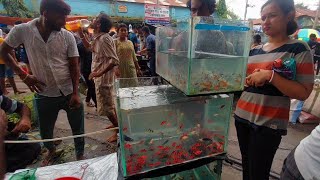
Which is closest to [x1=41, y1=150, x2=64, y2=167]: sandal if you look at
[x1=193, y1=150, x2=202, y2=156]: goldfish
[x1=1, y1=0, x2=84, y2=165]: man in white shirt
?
[x1=1, y1=0, x2=84, y2=165]: man in white shirt

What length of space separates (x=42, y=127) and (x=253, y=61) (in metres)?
2.27

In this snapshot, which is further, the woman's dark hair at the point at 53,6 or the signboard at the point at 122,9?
the signboard at the point at 122,9

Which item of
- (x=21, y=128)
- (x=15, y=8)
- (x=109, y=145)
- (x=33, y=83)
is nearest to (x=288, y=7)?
(x=21, y=128)

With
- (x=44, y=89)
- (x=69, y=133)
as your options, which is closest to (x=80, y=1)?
(x=69, y=133)

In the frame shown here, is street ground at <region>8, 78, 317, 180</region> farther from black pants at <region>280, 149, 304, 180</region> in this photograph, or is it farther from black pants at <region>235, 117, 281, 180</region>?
black pants at <region>280, 149, 304, 180</region>

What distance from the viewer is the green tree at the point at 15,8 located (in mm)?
12557

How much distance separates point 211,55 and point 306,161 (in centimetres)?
75

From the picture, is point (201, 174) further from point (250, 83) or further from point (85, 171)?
point (85, 171)

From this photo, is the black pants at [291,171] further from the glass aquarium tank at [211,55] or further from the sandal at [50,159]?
the sandal at [50,159]

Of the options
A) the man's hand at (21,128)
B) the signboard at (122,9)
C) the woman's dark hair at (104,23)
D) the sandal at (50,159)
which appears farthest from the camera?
the signboard at (122,9)

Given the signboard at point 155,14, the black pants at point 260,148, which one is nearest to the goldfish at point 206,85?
the black pants at point 260,148

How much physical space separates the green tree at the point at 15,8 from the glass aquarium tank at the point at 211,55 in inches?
588

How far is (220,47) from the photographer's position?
55.1 inches

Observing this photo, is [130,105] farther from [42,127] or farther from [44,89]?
[42,127]
